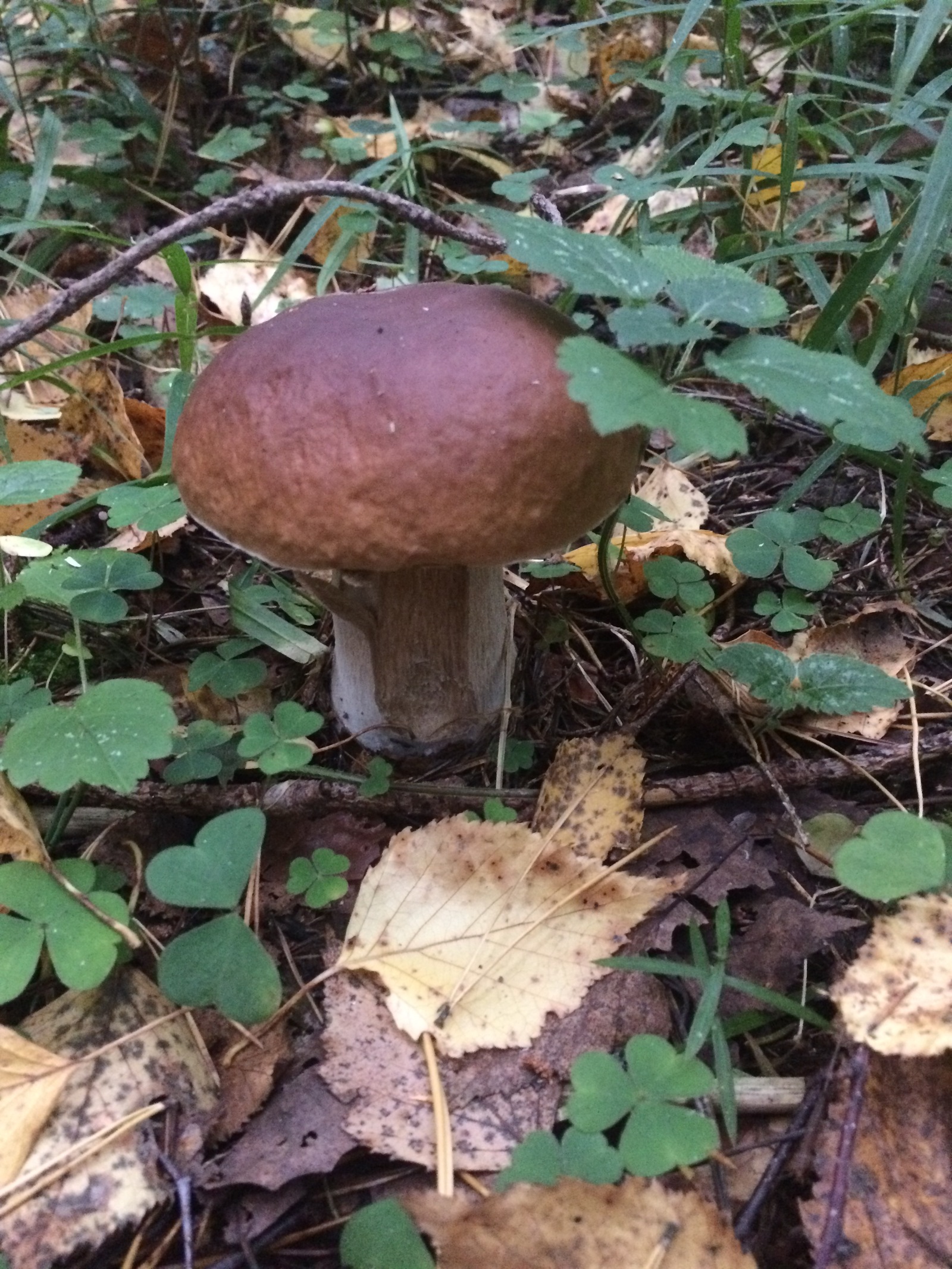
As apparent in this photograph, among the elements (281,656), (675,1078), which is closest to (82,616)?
(281,656)

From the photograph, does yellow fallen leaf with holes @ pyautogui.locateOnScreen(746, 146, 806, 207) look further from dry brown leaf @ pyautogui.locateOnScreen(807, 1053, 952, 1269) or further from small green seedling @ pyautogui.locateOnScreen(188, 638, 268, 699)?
dry brown leaf @ pyautogui.locateOnScreen(807, 1053, 952, 1269)

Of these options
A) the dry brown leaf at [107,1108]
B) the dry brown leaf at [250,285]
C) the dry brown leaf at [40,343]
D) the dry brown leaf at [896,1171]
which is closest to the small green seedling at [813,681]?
the dry brown leaf at [896,1171]

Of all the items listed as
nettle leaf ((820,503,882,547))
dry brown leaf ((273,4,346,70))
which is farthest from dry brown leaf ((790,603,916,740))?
dry brown leaf ((273,4,346,70))

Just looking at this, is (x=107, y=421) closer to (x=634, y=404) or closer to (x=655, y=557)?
(x=655, y=557)

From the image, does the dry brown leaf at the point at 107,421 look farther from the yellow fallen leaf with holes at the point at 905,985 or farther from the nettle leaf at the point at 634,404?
the yellow fallen leaf with holes at the point at 905,985

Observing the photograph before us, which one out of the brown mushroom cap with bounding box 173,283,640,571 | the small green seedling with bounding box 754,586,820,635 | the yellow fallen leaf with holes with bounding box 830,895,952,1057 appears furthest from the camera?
the small green seedling with bounding box 754,586,820,635

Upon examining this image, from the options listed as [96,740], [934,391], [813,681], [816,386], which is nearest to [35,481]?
[96,740]

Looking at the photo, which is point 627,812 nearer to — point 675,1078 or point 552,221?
point 675,1078
